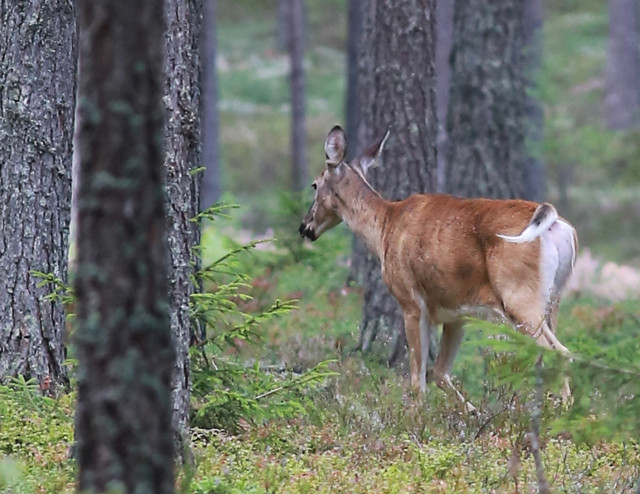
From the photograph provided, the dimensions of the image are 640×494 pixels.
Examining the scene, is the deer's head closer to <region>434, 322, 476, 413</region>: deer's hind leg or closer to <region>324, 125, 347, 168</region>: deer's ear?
<region>324, 125, 347, 168</region>: deer's ear

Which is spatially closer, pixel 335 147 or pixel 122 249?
pixel 122 249

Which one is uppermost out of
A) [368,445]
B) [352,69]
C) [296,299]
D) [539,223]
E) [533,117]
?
[352,69]

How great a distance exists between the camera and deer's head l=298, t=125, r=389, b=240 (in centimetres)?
995

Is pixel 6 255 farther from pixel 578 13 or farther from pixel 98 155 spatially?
pixel 578 13

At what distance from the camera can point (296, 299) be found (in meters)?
8.03

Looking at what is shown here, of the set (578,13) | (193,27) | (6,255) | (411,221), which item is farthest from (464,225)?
(578,13)

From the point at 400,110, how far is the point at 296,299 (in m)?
3.42

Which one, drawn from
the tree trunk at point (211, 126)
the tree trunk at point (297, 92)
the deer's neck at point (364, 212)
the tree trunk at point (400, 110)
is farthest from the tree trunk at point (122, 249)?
the tree trunk at point (297, 92)

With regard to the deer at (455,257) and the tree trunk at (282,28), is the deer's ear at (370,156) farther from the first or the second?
the tree trunk at (282,28)

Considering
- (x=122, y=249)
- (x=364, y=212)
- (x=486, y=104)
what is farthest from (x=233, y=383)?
(x=486, y=104)

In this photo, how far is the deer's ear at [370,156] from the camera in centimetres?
971

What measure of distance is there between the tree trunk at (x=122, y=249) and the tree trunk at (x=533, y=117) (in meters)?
16.9

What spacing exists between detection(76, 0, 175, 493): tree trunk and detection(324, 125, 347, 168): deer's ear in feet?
20.6

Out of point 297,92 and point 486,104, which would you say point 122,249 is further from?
point 297,92
